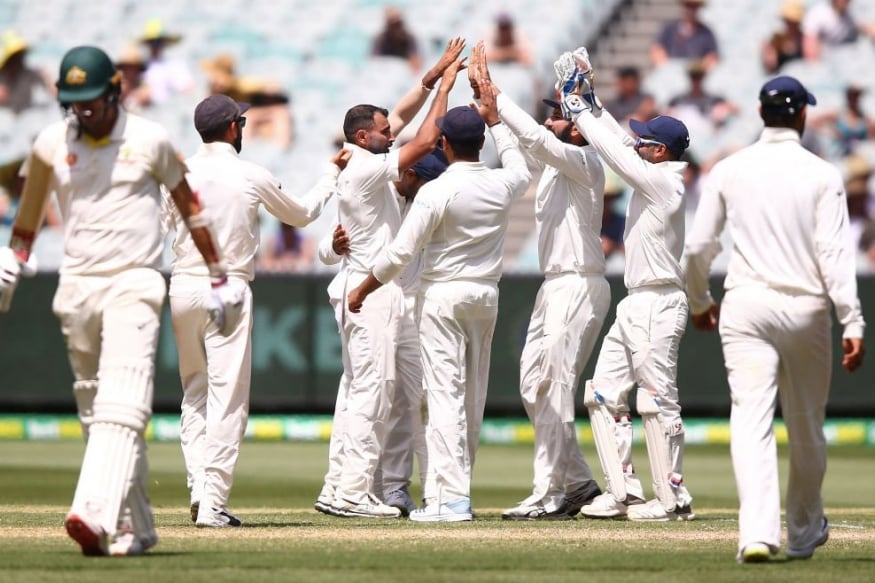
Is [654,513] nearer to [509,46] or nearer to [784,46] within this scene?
[509,46]

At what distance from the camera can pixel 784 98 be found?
22.7ft

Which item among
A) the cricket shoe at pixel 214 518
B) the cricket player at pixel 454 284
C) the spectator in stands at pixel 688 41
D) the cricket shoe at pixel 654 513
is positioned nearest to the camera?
the cricket shoe at pixel 214 518

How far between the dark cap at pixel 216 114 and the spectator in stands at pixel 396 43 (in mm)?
13156

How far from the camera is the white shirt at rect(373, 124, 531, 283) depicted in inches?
345

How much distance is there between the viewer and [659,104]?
2080 centimetres

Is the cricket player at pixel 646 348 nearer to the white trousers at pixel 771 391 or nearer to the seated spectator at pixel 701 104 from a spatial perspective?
the white trousers at pixel 771 391

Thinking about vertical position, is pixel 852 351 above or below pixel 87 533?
above

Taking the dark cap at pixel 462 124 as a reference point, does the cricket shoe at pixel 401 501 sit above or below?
below

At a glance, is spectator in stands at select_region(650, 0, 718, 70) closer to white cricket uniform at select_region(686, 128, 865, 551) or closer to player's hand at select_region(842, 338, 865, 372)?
white cricket uniform at select_region(686, 128, 865, 551)

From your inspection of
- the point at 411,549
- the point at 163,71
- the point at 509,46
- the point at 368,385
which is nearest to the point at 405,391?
the point at 368,385

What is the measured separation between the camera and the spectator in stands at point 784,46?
2162 cm

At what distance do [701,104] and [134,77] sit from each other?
757 cm

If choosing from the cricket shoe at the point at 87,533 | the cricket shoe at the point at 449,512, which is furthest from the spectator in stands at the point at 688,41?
the cricket shoe at the point at 87,533

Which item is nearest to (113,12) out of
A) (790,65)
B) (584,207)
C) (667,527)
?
(790,65)
